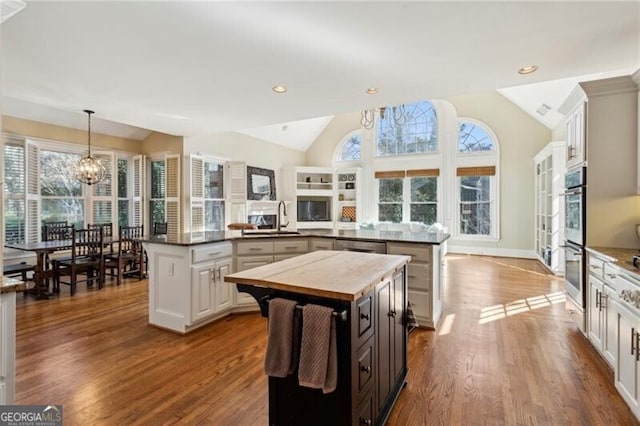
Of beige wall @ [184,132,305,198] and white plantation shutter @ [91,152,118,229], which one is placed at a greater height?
beige wall @ [184,132,305,198]

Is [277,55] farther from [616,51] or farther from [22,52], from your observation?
[616,51]

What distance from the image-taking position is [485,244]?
788 centimetres

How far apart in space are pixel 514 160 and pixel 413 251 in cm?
583

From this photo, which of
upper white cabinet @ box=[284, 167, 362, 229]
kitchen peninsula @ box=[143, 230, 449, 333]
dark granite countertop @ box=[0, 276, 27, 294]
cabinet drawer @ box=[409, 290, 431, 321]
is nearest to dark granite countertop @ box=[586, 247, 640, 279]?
kitchen peninsula @ box=[143, 230, 449, 333]

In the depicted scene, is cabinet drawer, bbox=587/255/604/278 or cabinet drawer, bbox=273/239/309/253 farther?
cabinet drawer, bbox=273/239/309/253

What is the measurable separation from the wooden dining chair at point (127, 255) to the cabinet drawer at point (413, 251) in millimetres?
4099

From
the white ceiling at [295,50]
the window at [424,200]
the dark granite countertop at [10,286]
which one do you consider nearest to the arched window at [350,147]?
the window at [424,200]

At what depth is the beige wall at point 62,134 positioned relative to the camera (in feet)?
16.3

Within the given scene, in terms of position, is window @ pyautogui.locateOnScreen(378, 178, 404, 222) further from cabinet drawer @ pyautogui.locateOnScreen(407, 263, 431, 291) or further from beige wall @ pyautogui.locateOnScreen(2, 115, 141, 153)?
beige wall @ pyautogui.locateOnScreen(2, 115, 141, 153)

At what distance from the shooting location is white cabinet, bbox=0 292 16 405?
133 centimetres

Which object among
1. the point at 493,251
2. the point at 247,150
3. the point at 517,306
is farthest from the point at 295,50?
the point at 493,251

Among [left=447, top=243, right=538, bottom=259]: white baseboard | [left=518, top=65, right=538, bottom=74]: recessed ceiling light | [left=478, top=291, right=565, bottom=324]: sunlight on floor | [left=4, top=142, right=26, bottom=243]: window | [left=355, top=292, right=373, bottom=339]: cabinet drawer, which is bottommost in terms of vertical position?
[left=478, top=291, right=565, bottom=324]: sunlight on floor

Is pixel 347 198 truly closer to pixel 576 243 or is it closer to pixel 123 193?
pixel 123 193

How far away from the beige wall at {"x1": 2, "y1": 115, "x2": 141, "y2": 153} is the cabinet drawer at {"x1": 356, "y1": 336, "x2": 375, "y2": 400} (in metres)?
6.27
